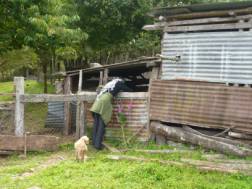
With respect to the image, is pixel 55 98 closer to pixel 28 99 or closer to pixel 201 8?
pixel 28 99

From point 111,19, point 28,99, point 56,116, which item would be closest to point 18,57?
point 111,19

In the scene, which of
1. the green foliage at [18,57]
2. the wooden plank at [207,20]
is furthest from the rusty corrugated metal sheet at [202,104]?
the green foliage at [18,57]

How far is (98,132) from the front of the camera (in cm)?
1310

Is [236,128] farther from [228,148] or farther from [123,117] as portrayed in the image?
[123,117]

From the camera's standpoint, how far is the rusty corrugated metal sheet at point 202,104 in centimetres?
1152

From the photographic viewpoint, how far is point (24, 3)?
15438mm

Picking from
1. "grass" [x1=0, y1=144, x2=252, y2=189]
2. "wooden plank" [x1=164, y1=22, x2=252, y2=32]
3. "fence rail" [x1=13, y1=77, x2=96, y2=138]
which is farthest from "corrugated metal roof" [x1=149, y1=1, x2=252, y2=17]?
"grass" [x1=0, y1=144, x2=252, y2=189]

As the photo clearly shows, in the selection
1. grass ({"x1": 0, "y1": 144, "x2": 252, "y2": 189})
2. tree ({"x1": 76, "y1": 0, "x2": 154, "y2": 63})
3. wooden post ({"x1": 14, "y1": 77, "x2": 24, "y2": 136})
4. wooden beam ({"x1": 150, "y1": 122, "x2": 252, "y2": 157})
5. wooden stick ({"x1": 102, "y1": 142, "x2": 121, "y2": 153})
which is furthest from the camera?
tree ({"x1": 76, "y1": 0, "x2": 154, "y2": 63})

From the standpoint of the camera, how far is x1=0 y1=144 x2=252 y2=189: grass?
29.2 ft

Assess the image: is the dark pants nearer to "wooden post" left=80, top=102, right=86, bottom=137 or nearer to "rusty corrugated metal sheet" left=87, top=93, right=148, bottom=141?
"wooden post" left=80, top=102, right=86, bottom=137

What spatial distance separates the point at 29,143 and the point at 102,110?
7.90 feet

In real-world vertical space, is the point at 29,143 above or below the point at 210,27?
below

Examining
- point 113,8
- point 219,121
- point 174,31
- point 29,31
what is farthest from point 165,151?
point 113,8

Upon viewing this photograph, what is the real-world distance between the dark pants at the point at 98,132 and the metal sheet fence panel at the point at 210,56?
2428 mm
